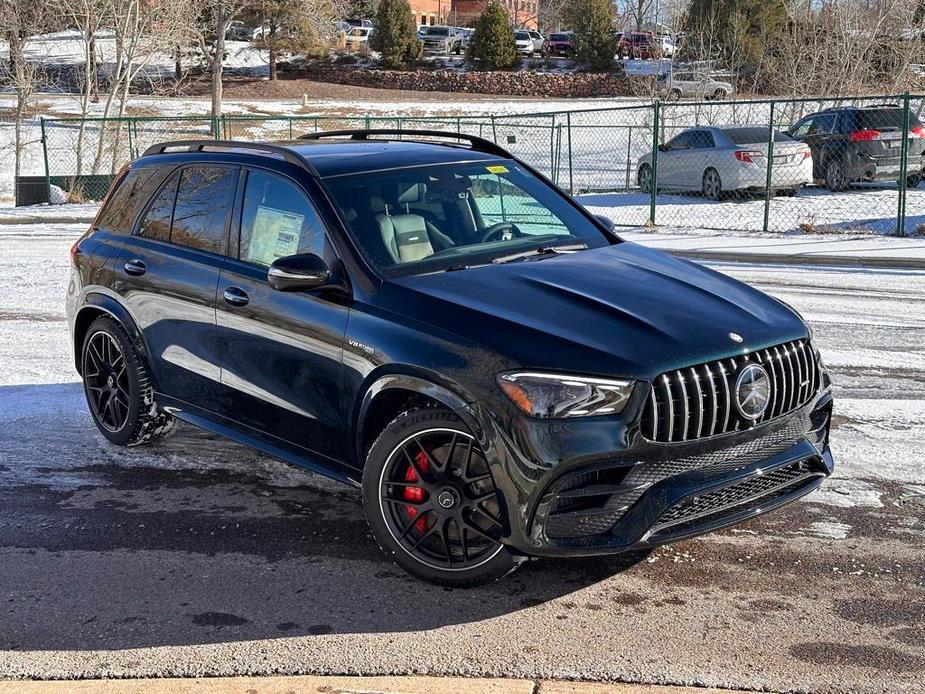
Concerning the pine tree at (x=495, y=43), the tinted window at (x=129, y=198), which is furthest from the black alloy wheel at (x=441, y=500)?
the pine tree at (x=495, y=43)

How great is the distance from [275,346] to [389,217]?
0.83 m

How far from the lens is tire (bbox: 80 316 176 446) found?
636cm

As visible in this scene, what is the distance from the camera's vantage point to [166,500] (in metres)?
5.79

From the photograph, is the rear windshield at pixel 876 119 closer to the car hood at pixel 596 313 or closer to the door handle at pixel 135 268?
the car hood at pixel 596 313

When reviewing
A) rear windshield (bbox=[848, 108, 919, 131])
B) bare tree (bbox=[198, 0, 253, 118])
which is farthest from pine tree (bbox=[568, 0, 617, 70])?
rear windshield (bbox=[848, 108, 919, 131])

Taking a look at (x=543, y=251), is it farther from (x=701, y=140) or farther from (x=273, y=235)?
(x=701, y=140)

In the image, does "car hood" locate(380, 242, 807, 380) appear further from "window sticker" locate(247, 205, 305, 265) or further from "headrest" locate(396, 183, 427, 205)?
"window sticker" locate(247, 205, 305, 265)

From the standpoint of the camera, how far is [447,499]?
179 inches

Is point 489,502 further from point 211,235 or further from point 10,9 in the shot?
point 10,9

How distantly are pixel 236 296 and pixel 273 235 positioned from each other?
0.36m

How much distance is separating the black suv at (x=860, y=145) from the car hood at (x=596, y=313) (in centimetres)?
1654

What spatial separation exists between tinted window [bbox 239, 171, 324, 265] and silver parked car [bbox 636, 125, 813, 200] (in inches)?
611

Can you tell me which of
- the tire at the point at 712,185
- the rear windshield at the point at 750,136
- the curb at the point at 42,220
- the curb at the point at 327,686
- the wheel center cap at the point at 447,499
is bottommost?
the curb at the point at 327,686

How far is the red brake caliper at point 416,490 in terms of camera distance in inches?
182
